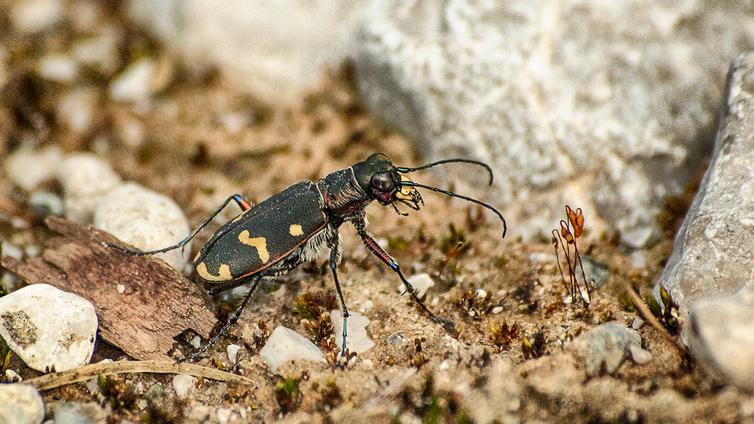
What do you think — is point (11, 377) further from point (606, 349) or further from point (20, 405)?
point (606, 349)

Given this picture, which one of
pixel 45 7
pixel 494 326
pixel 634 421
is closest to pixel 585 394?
pixel 634 421

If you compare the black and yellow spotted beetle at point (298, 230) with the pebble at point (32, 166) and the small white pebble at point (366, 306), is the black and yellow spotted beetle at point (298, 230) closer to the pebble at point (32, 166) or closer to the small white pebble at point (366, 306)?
the small white pebble at point (366, 306)

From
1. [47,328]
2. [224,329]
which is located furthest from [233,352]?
[47,328]

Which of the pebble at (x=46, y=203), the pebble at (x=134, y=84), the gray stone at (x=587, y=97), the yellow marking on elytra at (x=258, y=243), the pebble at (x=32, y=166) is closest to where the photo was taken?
the yellow marking on elytra at (x=258, y=243)

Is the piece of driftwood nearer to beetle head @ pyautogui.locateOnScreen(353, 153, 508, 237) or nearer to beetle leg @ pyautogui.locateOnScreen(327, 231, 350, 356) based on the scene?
beetle leg @ pyautogui.locateOnScreen(327, 231, 350, 356)

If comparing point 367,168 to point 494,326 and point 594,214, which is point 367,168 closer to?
point 494,326

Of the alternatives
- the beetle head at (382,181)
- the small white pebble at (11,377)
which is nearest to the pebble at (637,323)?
the beetle head at (382,181)
